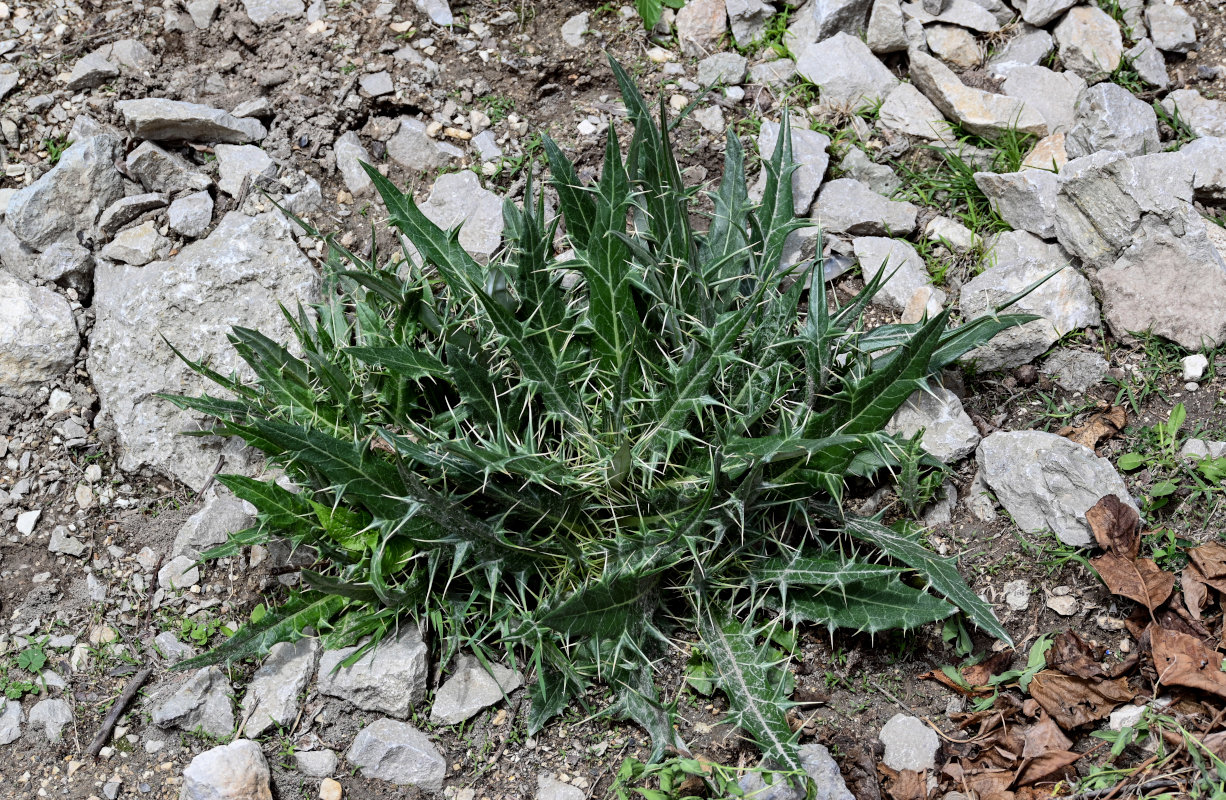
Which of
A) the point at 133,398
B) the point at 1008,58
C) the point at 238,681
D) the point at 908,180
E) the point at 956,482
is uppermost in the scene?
the point at 1008,58

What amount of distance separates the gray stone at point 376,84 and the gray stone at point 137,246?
32.0 inches

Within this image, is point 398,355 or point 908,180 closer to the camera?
point 398,355

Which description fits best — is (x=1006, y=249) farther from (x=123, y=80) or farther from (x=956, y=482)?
(x=123, y=80)

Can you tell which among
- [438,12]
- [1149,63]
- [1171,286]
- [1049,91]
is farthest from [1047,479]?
[438,12]

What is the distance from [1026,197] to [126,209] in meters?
2.67

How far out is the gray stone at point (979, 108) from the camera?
3.09 m

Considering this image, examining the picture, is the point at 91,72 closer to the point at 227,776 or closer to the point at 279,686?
the point at 279,686

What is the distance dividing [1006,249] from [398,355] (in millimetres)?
1781

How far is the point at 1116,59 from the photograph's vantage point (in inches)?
127

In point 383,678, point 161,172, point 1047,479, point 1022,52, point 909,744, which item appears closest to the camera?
point 909,744

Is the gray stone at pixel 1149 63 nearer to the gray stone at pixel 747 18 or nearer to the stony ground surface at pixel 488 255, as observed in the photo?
the stony ground surface at pixel 488 255

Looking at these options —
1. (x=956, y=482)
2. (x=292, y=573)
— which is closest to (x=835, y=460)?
(x=956, y=482)

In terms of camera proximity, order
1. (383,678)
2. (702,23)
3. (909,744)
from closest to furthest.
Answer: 1. (909,744)
2. (383,678)
3. (702,23)

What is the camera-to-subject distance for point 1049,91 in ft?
10.4
